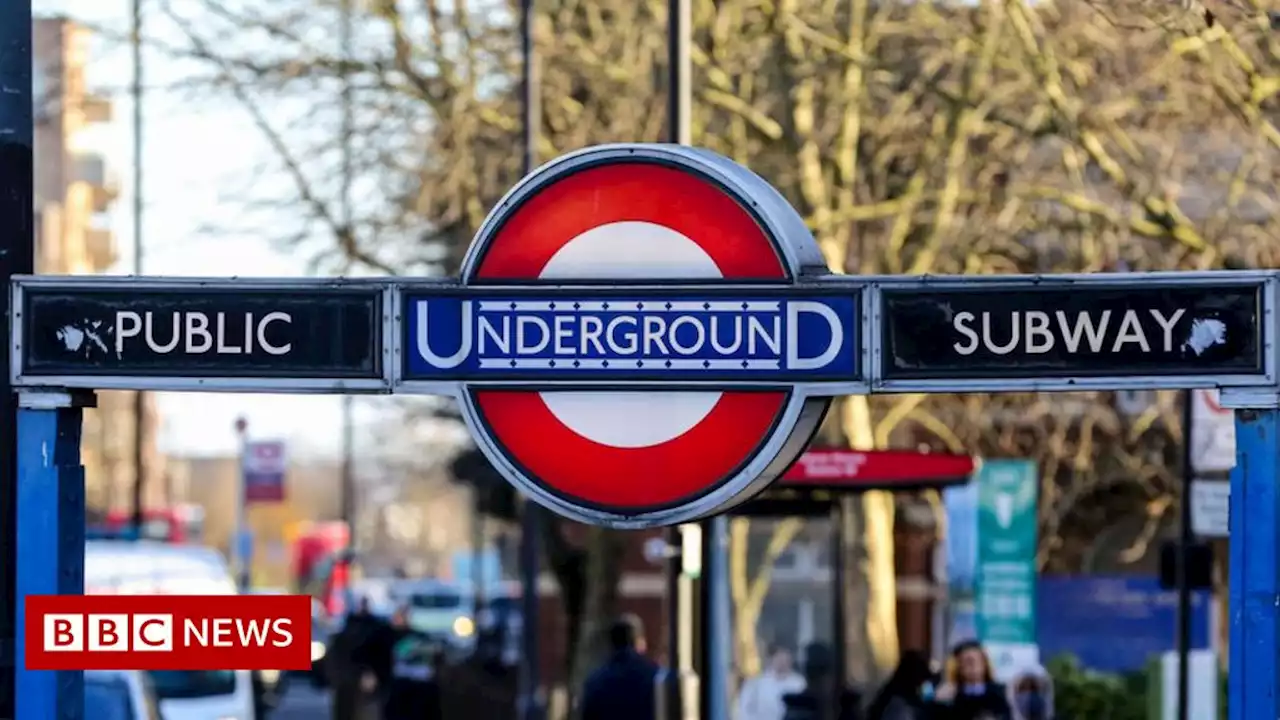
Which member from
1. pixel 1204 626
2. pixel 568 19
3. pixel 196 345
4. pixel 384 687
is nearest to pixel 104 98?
pixel 568 19

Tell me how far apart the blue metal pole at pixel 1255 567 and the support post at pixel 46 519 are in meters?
3.05

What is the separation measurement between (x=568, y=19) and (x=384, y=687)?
25.8 ft

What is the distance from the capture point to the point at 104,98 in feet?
76.9

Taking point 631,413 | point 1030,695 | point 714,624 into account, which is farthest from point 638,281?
point 1030,695

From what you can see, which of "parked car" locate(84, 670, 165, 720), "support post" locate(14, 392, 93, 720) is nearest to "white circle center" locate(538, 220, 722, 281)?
"support post" locate(14, 392, 93, 720)

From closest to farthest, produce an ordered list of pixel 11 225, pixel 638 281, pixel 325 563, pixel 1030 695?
1. pixel 638 281
2. pixel 11 225
3. pixel 1030 695
4. pixel 325 563

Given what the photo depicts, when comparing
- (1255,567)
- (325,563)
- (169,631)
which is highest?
(1255,567)

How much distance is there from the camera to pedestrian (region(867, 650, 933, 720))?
44.1 ft

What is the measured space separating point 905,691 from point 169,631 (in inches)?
297

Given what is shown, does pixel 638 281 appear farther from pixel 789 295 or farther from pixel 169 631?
pixel 169 631

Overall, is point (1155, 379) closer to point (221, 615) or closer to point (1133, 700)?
point (221, 615)

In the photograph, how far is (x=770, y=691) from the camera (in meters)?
20.0

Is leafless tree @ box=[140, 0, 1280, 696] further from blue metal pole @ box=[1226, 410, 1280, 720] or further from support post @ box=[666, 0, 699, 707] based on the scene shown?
blue metal pole @ box=[1226, 410, 1280, 720]

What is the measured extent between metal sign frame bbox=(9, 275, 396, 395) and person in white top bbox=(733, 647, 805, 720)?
1263 cm
